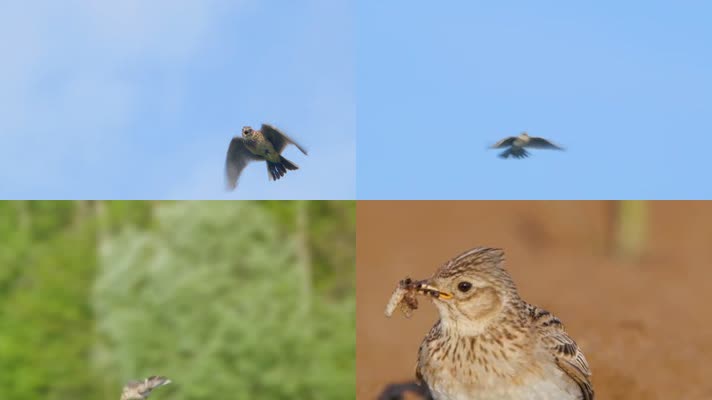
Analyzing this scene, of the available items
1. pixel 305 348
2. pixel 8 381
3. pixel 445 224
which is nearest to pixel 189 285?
pixel 305 348

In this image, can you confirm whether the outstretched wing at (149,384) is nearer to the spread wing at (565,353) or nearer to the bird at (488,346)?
the bird at (488,346)

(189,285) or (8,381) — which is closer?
(189,285)

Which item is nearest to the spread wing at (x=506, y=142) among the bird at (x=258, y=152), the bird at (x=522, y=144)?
the bird at (x=522, y=144)

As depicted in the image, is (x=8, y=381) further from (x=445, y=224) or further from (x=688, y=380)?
(x=688, y=380)

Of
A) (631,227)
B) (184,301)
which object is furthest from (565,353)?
(184,301)

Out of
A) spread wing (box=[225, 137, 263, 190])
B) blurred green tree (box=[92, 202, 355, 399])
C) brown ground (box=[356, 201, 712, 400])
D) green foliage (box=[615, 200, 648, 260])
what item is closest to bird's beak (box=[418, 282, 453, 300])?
brown ground (box=[356, 201, 712, 400])

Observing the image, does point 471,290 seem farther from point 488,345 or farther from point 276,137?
point 276,137
